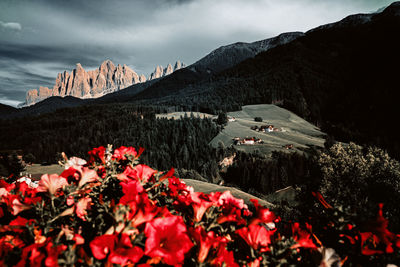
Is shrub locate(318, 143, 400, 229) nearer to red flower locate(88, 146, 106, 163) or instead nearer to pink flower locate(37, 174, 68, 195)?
red flower locate(88, 146, 106, 163)

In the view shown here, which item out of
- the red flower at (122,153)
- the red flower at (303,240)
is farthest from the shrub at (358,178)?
the red flower at (122,153)

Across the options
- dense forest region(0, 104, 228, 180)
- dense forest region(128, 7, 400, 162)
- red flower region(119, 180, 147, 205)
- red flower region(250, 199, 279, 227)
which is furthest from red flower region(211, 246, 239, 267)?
dense forest region(128, 7, 400, 162)

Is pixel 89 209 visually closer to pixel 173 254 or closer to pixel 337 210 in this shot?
pixel 173 254

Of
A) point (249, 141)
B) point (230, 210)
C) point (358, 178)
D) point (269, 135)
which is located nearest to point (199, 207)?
point (230, 210)

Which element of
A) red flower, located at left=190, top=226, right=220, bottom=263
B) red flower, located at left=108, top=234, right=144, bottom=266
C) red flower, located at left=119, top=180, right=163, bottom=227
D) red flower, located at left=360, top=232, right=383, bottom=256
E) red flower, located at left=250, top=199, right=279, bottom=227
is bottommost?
red flower, located at left=360, top=232, right=383, bottom=256

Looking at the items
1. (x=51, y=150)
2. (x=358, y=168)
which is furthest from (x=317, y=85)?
(x=51, y=150)

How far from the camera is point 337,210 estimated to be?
5.03ft

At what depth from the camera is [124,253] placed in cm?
102

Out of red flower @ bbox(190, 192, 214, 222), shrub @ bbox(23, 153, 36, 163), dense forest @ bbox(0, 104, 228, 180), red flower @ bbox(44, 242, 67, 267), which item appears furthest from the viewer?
dense forest @ bbox(0, 104, 228, 180)

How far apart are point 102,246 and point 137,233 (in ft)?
0.77

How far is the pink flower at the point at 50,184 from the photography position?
4.33 feet

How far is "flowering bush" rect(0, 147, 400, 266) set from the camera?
1.05 meters

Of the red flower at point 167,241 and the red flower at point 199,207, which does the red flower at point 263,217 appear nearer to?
the red flower at point 199,207

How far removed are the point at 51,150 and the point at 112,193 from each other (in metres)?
88.2
